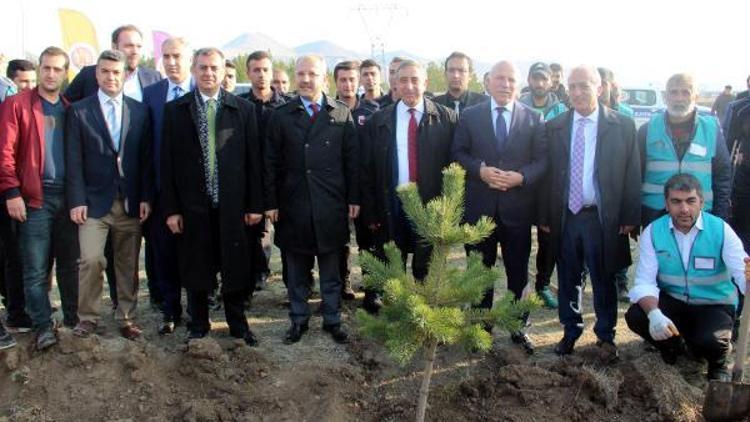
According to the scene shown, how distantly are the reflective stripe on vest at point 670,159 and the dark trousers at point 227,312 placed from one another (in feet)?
10.4

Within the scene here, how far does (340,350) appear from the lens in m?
4.51

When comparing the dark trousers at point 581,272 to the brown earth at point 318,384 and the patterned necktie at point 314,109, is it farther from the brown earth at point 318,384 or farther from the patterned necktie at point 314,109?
the patterned necktie at point 314,109

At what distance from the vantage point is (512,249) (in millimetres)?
4324

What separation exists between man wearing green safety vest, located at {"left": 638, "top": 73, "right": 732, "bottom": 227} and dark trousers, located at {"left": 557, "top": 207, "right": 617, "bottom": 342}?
649 mm

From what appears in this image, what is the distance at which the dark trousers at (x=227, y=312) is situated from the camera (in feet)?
15.0

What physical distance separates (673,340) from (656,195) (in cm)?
105

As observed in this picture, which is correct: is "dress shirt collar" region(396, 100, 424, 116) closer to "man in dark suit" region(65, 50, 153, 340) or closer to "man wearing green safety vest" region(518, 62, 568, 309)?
"man wearing green safety vest" region(518, 62, 568, 309)

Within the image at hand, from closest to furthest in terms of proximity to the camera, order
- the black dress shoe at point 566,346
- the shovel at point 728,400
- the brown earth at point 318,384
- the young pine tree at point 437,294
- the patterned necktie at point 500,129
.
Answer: the young pine tree at point 437,294 < the shovel at point 728,400 < the brown earth at point 318,384 < the patterned necktie at point 500,129 < the black dress shoe at point 566,346

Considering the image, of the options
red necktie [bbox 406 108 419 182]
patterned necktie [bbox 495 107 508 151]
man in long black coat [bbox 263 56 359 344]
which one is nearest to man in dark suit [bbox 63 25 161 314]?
man in long black coat [bbox 263 56 359 344]

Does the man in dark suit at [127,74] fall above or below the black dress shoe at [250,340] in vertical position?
above

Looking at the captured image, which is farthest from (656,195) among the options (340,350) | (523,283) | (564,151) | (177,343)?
(177,343)

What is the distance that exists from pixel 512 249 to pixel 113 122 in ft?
9.97

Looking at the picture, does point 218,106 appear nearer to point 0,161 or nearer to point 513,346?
point 0,161

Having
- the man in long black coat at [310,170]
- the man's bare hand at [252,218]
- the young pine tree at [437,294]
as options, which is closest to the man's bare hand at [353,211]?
the man in long black coat at [310,170]
